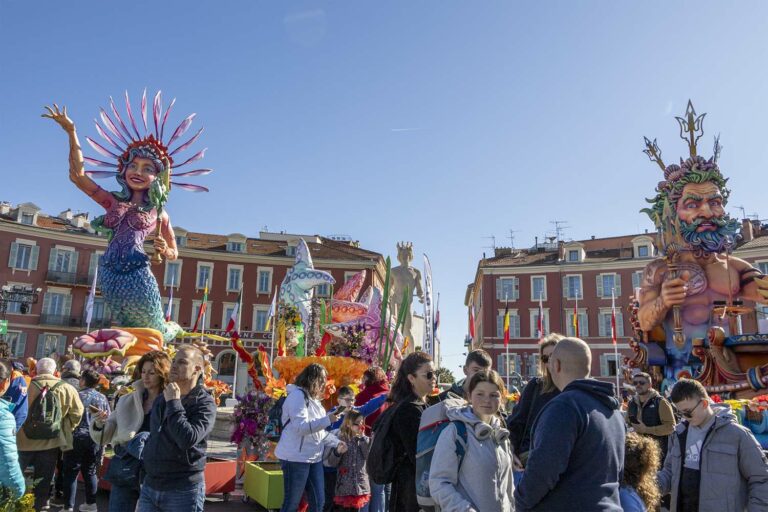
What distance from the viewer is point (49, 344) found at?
3656 centimetres

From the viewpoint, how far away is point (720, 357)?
11.1 m

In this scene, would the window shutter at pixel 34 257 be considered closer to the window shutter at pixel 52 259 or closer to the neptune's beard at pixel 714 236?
the window shutter at pixel 52 259

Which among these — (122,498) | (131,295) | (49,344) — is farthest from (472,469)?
(49,344)

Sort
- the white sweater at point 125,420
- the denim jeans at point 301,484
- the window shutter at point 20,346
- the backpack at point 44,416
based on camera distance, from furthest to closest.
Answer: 1. the window shutter at point 20,346
2. the backpack at point 44,416
3. the denim jeans at point 301,484
4. the white sweater at point 125,420

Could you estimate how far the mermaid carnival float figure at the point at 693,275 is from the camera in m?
12.6

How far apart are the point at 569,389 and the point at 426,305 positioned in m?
10.1

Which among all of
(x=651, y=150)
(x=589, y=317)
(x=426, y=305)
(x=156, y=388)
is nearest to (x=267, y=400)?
(x=156, y=388)

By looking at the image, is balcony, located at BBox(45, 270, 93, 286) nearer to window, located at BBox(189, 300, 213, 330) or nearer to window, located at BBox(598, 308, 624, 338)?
window, located at BBox(189, 300, 213, 330)

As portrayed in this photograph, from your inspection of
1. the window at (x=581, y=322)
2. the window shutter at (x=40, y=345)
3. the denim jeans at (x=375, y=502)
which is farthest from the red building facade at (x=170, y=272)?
the denim jeans at (x=375, y=502)

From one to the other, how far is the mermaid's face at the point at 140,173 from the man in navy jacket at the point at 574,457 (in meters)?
15.5

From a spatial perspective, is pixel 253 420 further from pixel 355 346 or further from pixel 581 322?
pixel 581 322

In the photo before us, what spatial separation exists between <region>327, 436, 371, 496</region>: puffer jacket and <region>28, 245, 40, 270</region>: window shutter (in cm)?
3815

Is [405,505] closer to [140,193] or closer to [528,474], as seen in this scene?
[528,474]

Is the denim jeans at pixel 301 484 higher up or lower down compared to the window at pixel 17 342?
lower down
